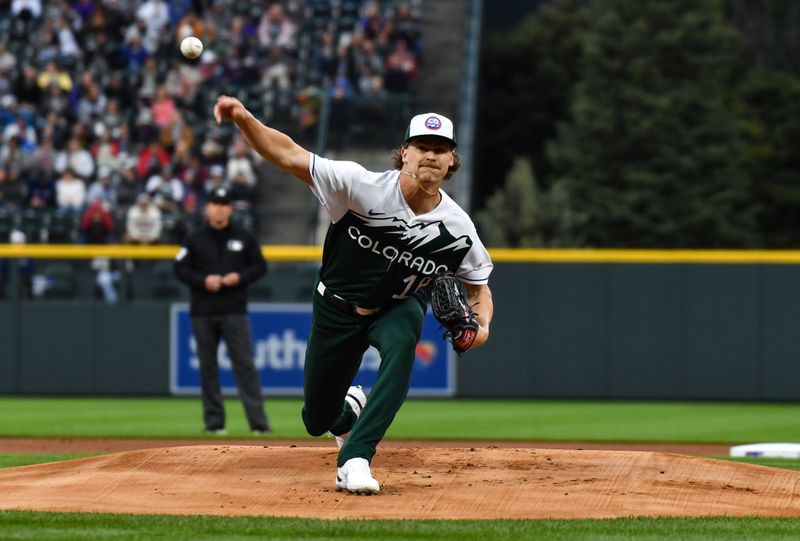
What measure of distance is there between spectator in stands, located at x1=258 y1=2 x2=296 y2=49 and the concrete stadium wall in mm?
9760

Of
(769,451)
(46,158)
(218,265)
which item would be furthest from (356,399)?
(46,158)

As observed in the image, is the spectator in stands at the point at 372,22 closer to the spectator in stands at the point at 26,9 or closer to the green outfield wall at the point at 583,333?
the spectator in stands at the point at 26,9

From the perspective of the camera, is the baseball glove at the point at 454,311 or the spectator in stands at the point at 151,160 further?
the spectator in stands at the point at 151,160

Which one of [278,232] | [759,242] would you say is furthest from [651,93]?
[278,232]

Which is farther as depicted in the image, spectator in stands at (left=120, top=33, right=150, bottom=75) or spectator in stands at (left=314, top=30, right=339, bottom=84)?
spectator in stands at (left=314, top=30, right=339, bottom=84)

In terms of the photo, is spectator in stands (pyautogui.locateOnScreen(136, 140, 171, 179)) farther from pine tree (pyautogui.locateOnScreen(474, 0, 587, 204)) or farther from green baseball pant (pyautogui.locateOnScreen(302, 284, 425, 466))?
pine tree (pyautogui.locateOnScreen(474, 0, 587, 204))

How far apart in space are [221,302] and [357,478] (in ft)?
17.9

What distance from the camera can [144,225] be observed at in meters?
18.4

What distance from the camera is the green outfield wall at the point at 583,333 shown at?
16719mm

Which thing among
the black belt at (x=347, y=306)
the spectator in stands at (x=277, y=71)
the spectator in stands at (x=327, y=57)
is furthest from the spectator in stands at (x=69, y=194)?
the black belt at (x=347, y=306)

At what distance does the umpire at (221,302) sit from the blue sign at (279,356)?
4.66m

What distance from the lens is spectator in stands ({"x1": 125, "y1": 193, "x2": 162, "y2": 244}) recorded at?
60.1 ft

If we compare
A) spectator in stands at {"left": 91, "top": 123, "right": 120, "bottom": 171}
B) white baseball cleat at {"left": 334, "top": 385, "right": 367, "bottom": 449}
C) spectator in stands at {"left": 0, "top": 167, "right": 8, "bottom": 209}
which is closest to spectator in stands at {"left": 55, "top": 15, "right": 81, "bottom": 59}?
spectator in stands at {"left": 91, "top": 123, "right": 120, "bottom": 171}

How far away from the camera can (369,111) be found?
2280cm
